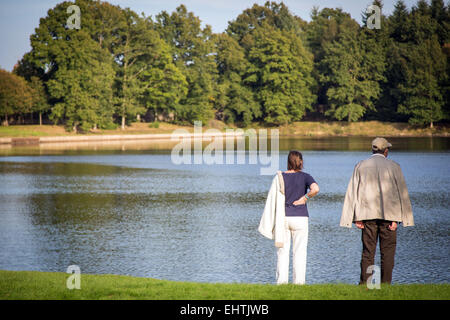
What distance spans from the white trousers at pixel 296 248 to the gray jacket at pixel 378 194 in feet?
1.85

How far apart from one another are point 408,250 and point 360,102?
273 ft

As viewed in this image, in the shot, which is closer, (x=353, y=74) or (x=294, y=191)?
(x=294, y=191)

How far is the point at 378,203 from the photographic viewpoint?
7902 mm

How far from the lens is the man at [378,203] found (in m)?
7.84

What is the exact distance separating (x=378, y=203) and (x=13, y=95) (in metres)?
69.0

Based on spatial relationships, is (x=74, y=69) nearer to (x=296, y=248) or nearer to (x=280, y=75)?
(x=280, y=75)

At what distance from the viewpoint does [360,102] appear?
94625 mm

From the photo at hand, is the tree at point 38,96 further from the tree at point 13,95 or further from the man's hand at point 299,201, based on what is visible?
the man's hand at point 299,201

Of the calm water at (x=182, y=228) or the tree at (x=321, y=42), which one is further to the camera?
the tree at (x=321, y=42)

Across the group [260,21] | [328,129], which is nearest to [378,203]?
[328,129]

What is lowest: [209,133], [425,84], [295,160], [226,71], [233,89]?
[209,133]

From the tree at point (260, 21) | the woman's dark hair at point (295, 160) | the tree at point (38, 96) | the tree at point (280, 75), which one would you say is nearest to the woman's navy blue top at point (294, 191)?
the woman's dark hair at point (295, 160)
